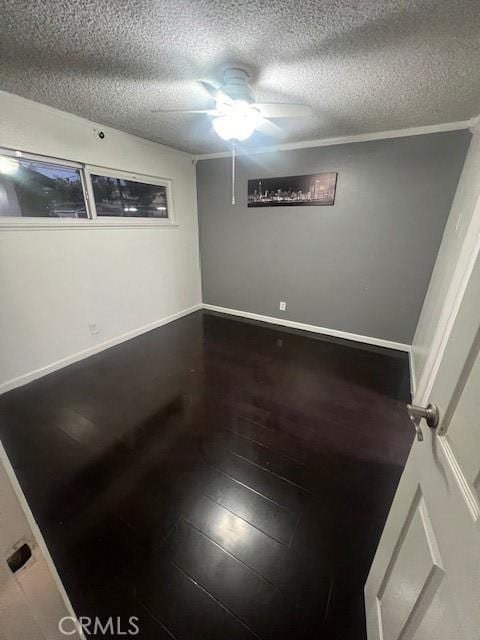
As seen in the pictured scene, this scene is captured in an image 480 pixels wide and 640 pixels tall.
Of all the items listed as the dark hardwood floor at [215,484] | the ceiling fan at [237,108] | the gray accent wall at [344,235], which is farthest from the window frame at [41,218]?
the gray accent wall at [344,235]

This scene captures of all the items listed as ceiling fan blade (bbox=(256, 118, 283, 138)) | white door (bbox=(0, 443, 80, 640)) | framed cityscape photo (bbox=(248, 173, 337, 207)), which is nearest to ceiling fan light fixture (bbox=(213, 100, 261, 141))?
ceiling fan blade (bbox=(256, 118, 283, 138))

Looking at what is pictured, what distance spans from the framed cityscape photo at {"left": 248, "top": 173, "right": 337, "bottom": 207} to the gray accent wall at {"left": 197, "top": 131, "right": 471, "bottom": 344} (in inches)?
2.6

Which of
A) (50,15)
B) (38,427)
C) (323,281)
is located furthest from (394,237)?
(38,427)

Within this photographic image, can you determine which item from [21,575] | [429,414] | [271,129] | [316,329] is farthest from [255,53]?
[316,329]

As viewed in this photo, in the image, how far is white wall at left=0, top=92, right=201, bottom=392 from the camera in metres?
2.15

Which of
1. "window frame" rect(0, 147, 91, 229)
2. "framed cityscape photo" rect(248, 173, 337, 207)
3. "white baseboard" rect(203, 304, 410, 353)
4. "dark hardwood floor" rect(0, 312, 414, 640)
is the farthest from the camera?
"white baseboard" rect(203, 304, 410, 353)

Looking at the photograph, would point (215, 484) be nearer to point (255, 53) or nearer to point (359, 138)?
point (255, 53)

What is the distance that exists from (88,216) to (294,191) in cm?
233

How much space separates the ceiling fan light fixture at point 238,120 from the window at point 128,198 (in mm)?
1566

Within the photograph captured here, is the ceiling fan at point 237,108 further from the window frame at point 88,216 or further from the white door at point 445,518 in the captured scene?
the white door at point 445,518

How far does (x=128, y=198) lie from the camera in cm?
298

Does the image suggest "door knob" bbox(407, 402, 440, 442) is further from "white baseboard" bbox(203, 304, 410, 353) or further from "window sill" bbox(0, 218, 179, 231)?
"window sill" bbox(0, 218, 179, 231)

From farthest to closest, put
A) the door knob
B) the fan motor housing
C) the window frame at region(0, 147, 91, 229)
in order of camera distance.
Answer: the window frame at region(0, 147, 91, 229) < the fan motor housing < the door knob

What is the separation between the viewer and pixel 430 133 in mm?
2400
